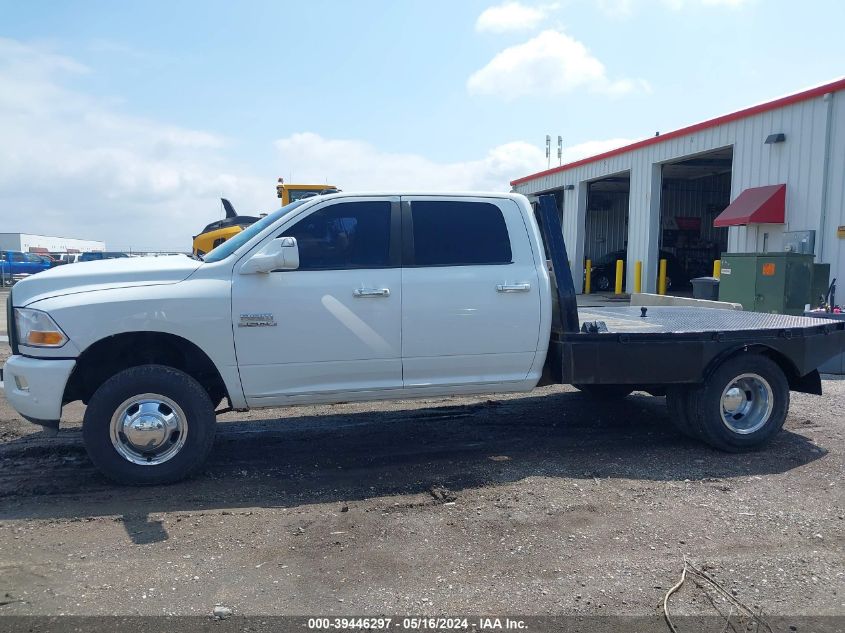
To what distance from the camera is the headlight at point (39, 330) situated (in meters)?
4.78

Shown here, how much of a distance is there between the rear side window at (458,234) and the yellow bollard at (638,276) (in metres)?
17.5

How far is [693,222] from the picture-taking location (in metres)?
32.2

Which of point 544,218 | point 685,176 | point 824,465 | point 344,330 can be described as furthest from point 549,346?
point 685,176

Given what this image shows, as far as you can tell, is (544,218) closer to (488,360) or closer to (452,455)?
(488,360)

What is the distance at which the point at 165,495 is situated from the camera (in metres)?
4.88

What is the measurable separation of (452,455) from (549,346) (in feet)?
3.86

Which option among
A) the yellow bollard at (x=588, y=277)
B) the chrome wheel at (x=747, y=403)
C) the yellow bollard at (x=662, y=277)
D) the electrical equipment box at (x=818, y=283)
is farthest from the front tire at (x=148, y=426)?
the yellow bollard at (x=588, y=277)

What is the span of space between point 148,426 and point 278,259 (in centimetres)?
144

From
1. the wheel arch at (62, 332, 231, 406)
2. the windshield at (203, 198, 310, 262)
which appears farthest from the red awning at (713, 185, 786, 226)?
the wheel arch at (62, 332, 231, 406)

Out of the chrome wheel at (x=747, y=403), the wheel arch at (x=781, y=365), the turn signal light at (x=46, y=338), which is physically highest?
the turn signal light at (x=46, y=338)

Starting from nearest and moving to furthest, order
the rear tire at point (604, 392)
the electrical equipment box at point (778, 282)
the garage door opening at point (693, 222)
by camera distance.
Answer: the rear tire at point (604, 392), the electrical equipment box at point (778, 282), the garage door opening at point (693, 222)

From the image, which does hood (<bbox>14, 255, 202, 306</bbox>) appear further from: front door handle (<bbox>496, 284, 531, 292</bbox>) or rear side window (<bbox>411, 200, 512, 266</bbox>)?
front door handle (<bbox>496, 284, 531, 292</bbox>)

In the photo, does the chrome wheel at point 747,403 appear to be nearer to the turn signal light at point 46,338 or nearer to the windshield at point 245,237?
the windshield at point 245,237

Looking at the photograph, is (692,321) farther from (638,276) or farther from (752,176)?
(638,276)
